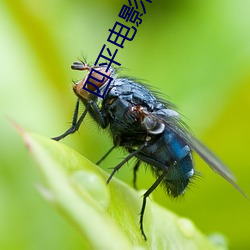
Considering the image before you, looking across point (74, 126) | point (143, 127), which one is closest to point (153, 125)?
point (143, 127)

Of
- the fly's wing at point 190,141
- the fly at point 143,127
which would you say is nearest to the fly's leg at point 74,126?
the fly at point 143,127

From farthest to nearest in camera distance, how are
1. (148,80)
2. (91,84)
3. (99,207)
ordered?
(148,80)
(91,84)
(99,207)

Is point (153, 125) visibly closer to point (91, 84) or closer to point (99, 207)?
point (91, 84)

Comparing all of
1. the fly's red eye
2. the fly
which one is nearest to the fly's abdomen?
the fly

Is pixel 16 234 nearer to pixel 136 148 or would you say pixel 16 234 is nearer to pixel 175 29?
pixel 136 148

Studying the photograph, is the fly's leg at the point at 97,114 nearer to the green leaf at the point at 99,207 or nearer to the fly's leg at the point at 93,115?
the fly's leg at the point at 93,115

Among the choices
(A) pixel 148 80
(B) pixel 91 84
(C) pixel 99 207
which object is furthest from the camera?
(A) pixel 148 80
